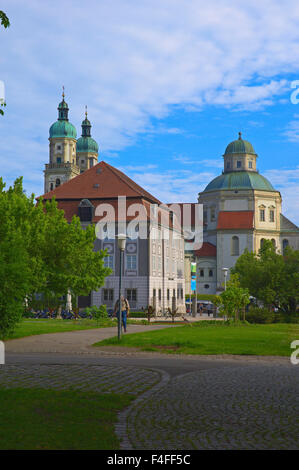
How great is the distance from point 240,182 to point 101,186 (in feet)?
173

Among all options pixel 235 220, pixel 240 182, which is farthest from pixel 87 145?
pixel 235 220

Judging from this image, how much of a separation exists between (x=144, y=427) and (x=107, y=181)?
183 ft

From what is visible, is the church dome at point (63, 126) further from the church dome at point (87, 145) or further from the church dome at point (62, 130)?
the church dome at point (87, 145)

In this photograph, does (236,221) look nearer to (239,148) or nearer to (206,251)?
(206,251)

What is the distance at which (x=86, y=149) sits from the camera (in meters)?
149

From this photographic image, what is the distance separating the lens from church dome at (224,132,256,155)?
116m

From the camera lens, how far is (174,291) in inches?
2793

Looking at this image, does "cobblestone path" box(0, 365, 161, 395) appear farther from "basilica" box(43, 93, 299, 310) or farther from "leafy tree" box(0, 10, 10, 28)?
"basilica" box(43, 93, 299, 310)

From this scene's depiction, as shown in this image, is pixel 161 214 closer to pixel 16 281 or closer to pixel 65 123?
pixel 16 281

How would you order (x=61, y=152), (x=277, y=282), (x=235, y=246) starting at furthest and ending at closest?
(x=61, y=152), (x=235, y=246), (x=277, y=282)

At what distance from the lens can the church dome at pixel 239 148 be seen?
4561 inches
